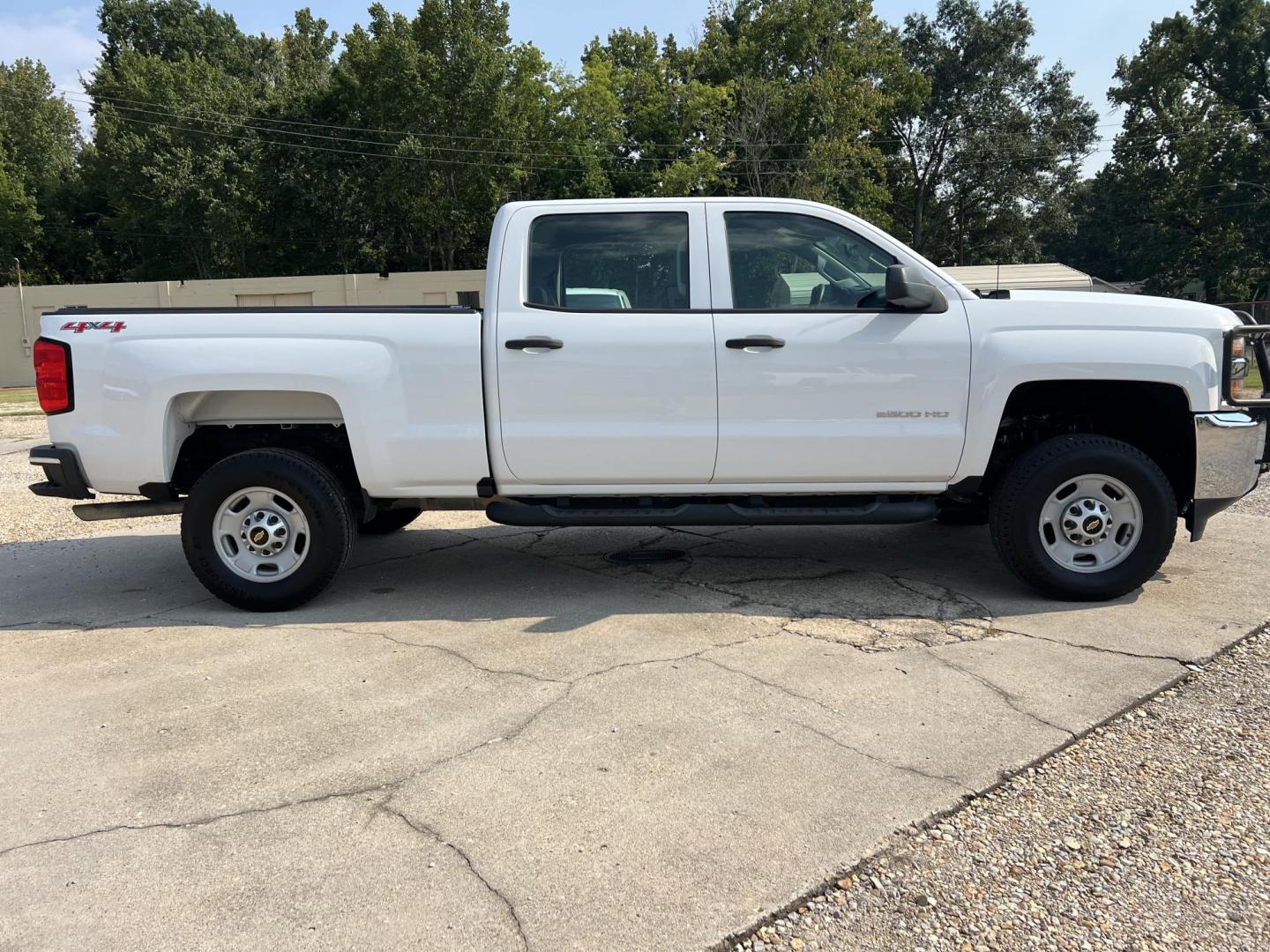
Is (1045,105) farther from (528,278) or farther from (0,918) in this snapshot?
(0,918)

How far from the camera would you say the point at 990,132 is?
44281mm

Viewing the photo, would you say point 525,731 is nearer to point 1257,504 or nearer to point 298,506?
point 298,506

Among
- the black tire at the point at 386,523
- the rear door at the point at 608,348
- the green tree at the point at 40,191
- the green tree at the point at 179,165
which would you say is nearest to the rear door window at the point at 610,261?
the rear door at the point at 608,348

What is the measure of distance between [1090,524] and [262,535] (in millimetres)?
4431

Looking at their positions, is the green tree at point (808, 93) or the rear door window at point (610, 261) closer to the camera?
the rear door window at point (610, 261)

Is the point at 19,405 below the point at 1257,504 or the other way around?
the other way around

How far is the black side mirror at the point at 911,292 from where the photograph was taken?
462 centimetres

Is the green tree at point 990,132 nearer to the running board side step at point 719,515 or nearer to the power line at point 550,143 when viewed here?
the power line at point 550,143

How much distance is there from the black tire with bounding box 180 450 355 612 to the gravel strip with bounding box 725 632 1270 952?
3.36m

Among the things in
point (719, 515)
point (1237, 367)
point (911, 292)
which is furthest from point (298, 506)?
point (1237, 367)

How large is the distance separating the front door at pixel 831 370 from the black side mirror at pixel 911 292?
6 cm

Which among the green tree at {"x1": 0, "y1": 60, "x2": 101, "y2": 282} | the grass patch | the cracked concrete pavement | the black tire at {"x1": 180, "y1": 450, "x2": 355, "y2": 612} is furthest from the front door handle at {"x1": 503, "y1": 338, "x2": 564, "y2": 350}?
the green tree at {"x1": 0, "y1": 60, "x2": 101, "y2": 282}

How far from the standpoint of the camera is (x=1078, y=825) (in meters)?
2.81

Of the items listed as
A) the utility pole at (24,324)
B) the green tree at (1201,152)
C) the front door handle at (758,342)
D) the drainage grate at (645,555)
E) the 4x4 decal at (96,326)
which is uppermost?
the green tree at (1201,152)
